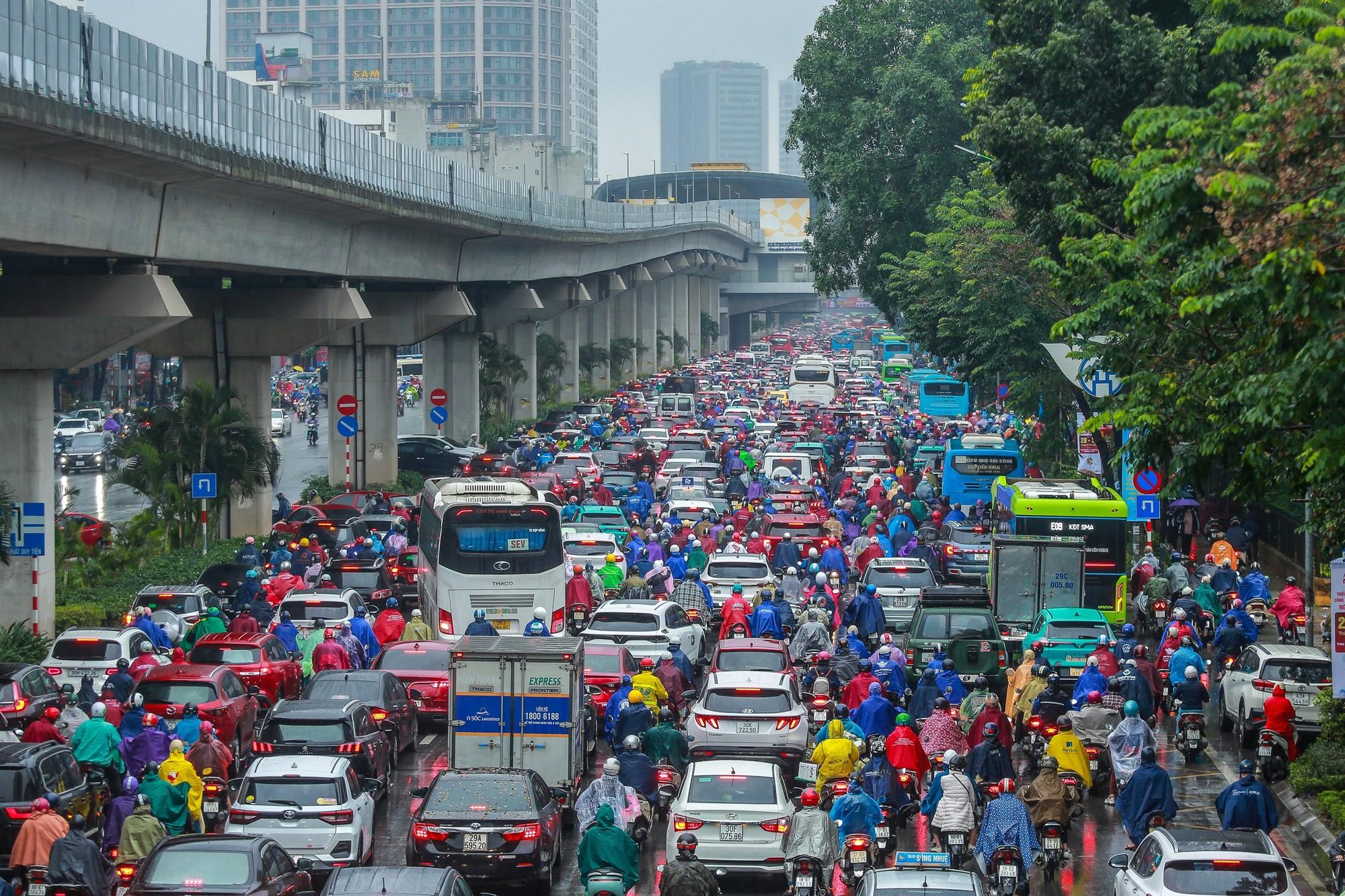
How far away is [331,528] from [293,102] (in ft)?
30.1

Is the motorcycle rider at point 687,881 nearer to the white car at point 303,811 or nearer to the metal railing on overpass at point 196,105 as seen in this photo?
the white car at point 303,811

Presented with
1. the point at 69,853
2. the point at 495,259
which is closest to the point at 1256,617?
the point at 69,853

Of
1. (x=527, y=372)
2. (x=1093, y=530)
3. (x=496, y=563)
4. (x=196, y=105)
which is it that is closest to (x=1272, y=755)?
(x=1093, y=530)

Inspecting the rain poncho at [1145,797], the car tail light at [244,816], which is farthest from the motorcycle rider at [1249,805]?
the car tail light at [244,816]

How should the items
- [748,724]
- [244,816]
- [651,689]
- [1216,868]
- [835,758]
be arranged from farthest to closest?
[651,689]
[748,724]
[835,758]
[244,816]
[1216,868]

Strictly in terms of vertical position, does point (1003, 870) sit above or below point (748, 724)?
below

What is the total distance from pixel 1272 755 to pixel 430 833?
10536 mm

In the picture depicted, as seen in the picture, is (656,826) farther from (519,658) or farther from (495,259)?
(495,259)

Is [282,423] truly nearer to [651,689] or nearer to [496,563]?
[496,563]

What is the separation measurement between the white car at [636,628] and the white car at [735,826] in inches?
341

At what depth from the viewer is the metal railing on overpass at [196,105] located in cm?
2508

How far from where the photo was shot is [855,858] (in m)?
15.8

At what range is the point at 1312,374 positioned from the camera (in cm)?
1311

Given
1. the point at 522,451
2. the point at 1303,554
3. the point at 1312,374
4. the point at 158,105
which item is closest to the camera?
the point at 1312,374
